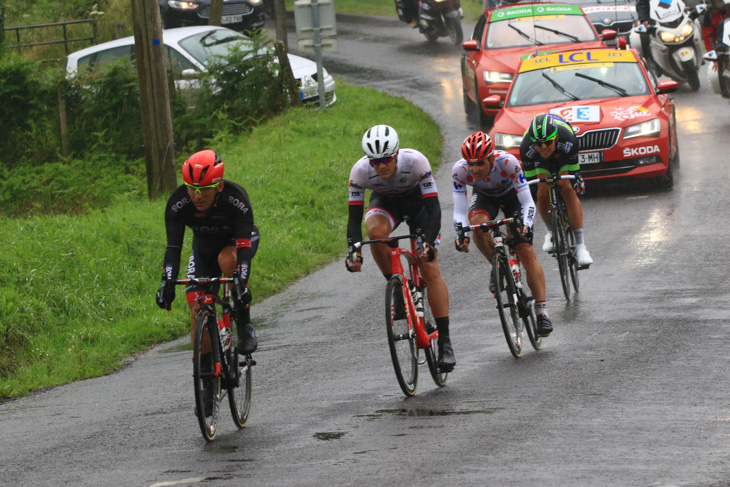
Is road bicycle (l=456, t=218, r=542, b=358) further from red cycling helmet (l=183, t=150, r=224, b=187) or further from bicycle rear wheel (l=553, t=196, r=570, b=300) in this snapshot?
red cycling helmet (l=183, t=150, r=224, b=187)

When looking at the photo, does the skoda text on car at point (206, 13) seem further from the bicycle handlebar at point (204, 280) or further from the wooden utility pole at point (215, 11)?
the bicycle handlebar at point (204, 280)

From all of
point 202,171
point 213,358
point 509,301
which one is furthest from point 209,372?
point 509,301

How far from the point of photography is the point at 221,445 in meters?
7.24

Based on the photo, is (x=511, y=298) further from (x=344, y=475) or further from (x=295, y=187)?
(x=295, y=187)

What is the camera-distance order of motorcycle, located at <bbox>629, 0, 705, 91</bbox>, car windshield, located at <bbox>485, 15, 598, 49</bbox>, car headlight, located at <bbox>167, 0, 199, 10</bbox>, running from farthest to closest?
car headlight, located at <bbox>167, 0, 199, 10</bbox>
motorcycle, located at <bbox>629, 0, 705, 91</bbox>
car windshield, located at <bbox>485, 15, 598, 49</bbox>

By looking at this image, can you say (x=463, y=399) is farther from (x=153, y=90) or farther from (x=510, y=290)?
Answer: (x=153, y=90)

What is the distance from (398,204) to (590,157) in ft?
22.8

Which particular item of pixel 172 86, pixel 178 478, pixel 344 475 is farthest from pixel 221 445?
pixel 172 86

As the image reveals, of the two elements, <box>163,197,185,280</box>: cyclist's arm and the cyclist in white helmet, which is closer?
<box>163,197,185,280</box>: cyclist's arm

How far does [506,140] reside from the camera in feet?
51.6

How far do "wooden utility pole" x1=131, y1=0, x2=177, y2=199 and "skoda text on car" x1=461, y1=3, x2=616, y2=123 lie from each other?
6605mm

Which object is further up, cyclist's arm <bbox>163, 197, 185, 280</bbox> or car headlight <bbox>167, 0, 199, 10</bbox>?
cyclist's arm <bbox>163, 197, 185, 280</bbox>

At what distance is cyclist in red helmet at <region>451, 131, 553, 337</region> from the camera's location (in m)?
9.27

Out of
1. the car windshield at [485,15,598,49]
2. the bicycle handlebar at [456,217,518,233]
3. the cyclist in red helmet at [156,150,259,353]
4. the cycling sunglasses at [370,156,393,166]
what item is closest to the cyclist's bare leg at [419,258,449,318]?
the bicycle handlebar at [456,217,518,233]
